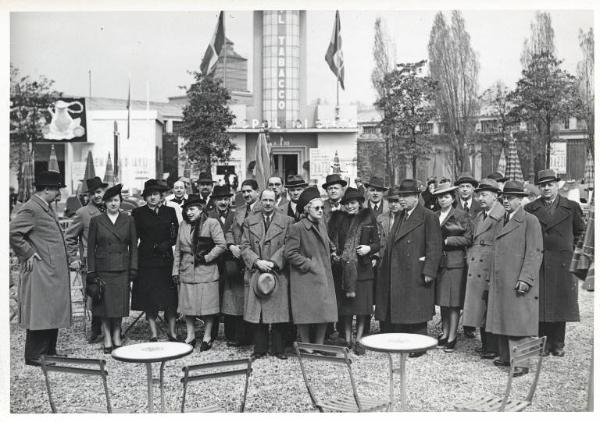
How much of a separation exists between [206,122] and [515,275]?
24832mm

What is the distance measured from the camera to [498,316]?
7367mm

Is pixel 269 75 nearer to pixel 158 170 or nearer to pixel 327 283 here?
pixel 158 170

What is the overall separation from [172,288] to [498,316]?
12.9ft

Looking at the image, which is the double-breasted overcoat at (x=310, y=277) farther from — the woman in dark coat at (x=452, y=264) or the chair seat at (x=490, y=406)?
the chair seat at (x=490, y=406)

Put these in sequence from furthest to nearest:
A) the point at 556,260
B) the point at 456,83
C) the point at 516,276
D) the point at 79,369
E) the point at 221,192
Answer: the point at 456,83 → the point at 221,192 → the point at 556,260 → the point at 516,276 → the point at 79,369

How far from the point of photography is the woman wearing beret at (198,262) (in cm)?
831

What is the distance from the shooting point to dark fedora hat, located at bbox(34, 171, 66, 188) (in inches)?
304

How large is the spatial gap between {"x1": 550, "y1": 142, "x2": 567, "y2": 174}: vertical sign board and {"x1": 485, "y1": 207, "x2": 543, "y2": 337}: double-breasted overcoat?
64.3 ft

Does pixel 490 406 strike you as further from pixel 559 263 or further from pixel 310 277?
pixel 559 263

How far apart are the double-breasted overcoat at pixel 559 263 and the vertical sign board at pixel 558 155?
18.7 metres

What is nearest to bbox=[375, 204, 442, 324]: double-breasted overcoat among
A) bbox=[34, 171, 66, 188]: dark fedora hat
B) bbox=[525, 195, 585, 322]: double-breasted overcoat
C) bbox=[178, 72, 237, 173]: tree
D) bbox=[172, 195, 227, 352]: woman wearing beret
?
bbox=[525, 195, 585, 322]: double-breasted overcoat

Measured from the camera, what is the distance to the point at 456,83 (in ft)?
100

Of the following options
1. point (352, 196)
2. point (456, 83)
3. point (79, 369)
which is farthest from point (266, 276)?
point (456, 83)
